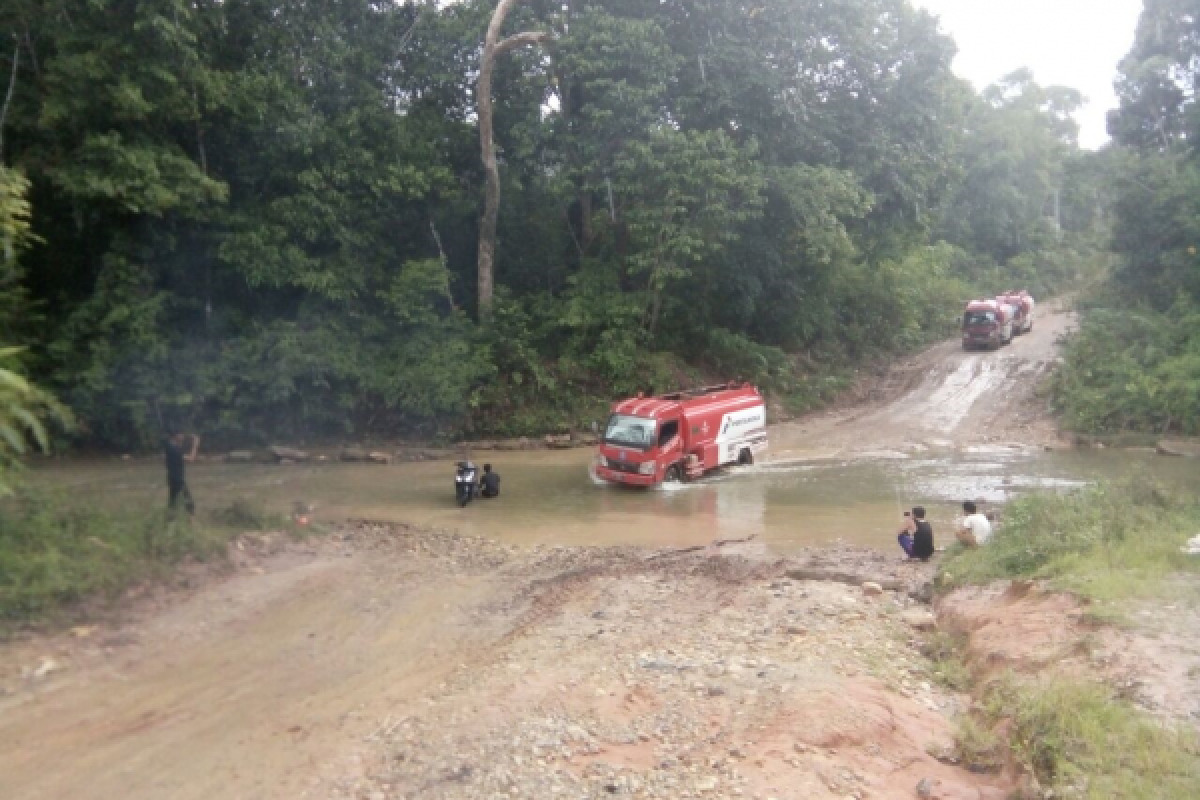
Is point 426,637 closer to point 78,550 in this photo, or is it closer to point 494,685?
point 494,685

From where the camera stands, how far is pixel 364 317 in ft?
93.4

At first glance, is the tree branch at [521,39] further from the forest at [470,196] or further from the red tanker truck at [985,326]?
A: the red tanker truck at [985,326]

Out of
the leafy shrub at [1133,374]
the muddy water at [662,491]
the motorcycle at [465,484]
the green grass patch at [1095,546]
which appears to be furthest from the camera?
the leafy shrub at [1133,374]

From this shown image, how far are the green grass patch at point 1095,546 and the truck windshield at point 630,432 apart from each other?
7929 millimetres

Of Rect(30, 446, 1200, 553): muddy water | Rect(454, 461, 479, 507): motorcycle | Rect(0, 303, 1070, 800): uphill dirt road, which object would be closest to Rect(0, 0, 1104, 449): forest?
Rect(30, 446, 1200, 553): muddy water

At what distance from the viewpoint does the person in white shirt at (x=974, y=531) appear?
13.6 m

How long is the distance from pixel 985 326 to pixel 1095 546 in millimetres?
26138

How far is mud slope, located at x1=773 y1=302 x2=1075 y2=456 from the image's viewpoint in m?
26.7

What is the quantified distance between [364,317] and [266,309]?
305cm

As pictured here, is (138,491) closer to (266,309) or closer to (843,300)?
(266,309)

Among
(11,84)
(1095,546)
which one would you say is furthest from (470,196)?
(1095,546)

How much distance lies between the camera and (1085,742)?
6672mm

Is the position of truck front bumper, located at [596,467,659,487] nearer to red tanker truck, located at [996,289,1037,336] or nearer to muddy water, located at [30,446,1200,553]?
muddy water, located at [30,446,1200,553]

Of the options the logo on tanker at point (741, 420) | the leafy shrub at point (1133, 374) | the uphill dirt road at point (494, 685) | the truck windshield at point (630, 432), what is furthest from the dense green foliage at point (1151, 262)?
the uphill dirt road at point (494, 685)
